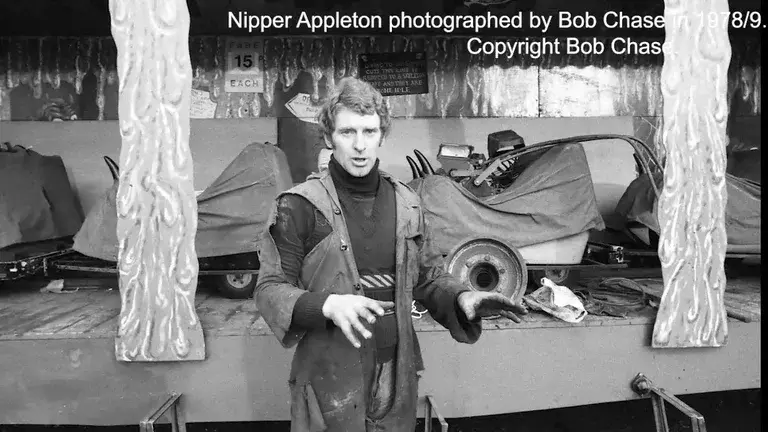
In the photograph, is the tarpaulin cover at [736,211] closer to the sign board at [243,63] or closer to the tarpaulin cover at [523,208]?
the tarpaulin cover at [523,208]

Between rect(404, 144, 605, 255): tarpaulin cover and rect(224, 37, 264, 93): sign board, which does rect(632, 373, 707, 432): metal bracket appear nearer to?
rect(404, 144, 605, 255): tarpaulin cover

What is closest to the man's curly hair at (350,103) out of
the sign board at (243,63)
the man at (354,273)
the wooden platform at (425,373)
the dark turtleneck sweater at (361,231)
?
the man at (354,273)

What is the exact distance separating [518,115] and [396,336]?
552 cm

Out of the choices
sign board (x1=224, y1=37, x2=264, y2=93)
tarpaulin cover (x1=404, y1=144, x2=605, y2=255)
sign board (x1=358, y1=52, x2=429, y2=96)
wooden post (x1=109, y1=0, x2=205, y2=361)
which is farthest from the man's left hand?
sign board (x1=224, y1=37, x2=264, y2=93)

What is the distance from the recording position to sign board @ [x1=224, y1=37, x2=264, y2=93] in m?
6.73

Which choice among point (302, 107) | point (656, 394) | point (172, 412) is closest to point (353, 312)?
point (172, 412)

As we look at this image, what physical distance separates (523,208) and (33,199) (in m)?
5.03

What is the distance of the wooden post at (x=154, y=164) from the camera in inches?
A: 125

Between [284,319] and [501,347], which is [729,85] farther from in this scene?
[284,319]

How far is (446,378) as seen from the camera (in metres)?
3.52

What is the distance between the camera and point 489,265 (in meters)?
4.14

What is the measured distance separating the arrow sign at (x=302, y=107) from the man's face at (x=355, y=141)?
4930mm

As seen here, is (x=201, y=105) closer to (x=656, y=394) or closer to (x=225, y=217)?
(x=225, y=217)

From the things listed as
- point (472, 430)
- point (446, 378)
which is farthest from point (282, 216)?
point (472, 430)
